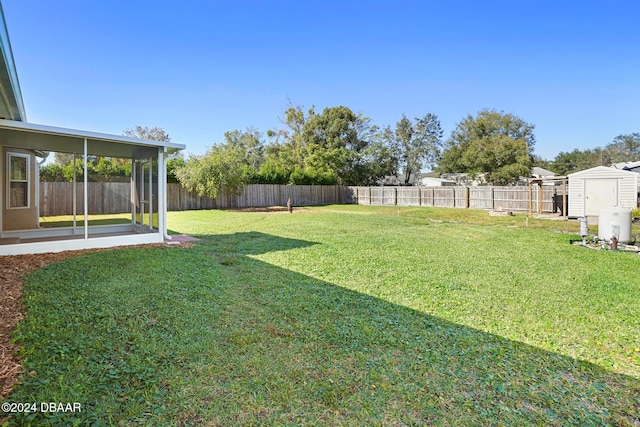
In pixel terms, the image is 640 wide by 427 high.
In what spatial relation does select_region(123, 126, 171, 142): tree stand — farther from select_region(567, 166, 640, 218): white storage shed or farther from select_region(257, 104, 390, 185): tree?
select_region(567, 166, 640, 218): white storage shed

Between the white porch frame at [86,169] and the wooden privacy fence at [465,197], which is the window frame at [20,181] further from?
the wooden privacy fence at [465,197]

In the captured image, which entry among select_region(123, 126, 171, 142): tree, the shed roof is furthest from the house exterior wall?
select_region(123, 126, 171, 142): tree

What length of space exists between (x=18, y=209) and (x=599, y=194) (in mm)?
18723

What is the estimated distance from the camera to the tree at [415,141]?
1341 inches

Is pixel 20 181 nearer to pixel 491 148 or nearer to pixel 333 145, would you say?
pixel 333 145

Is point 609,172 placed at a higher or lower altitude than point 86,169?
higher

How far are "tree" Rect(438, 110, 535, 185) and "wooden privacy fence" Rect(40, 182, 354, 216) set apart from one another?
12.5 m

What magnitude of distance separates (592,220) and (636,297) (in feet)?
34.6

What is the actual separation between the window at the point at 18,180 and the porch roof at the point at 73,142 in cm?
36

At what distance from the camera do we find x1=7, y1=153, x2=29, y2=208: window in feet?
25.2

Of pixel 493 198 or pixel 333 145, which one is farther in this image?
pixel 333 145

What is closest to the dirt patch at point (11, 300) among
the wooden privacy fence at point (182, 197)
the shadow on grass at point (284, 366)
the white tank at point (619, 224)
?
the shadow on grass at point (284, 366)

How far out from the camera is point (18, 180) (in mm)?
7938

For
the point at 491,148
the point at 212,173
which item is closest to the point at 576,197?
the point at 491,148
